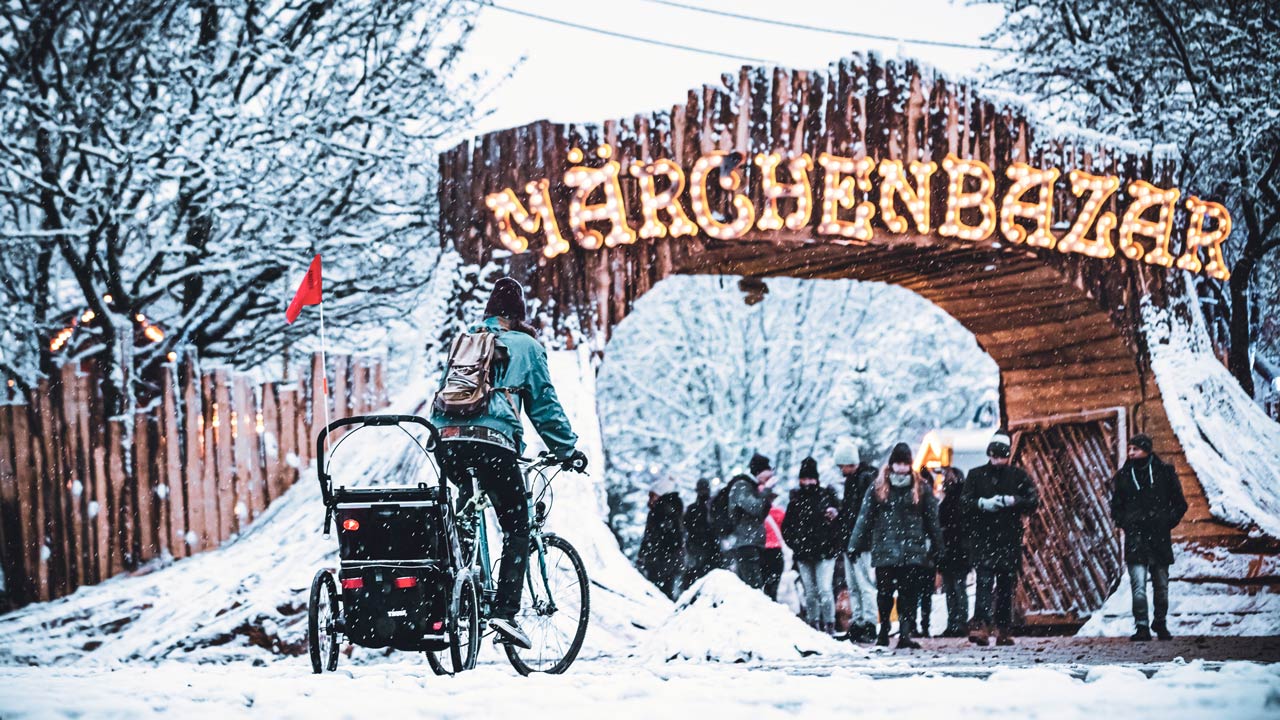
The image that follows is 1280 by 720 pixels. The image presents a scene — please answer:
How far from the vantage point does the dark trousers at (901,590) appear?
11.6 meters

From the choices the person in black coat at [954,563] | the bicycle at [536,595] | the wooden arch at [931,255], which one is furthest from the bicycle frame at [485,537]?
the person in black coat at [954,563]

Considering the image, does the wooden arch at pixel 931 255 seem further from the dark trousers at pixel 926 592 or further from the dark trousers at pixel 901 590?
the dark trousers at pixel 901 590

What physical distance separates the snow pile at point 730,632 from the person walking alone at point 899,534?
1412mm

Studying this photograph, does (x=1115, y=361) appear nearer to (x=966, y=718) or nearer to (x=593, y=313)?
(x=593, y=313)

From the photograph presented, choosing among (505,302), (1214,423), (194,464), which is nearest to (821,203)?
(1214,423)

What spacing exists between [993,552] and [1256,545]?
3.00 metres

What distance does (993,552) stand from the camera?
461 inches

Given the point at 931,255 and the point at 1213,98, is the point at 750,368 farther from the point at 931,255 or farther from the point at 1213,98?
the point at 931,255

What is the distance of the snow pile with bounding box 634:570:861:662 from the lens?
9547 mm

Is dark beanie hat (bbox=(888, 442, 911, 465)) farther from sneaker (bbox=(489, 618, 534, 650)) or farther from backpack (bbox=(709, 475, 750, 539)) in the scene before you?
sneaker (bbox=(489, 618, 534, 650))

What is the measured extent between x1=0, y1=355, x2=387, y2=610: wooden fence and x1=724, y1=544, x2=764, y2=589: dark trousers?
4.03 m

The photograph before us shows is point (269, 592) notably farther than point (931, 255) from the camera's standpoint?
No

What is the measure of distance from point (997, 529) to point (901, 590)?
0.91 metres

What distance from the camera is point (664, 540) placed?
1424cm
